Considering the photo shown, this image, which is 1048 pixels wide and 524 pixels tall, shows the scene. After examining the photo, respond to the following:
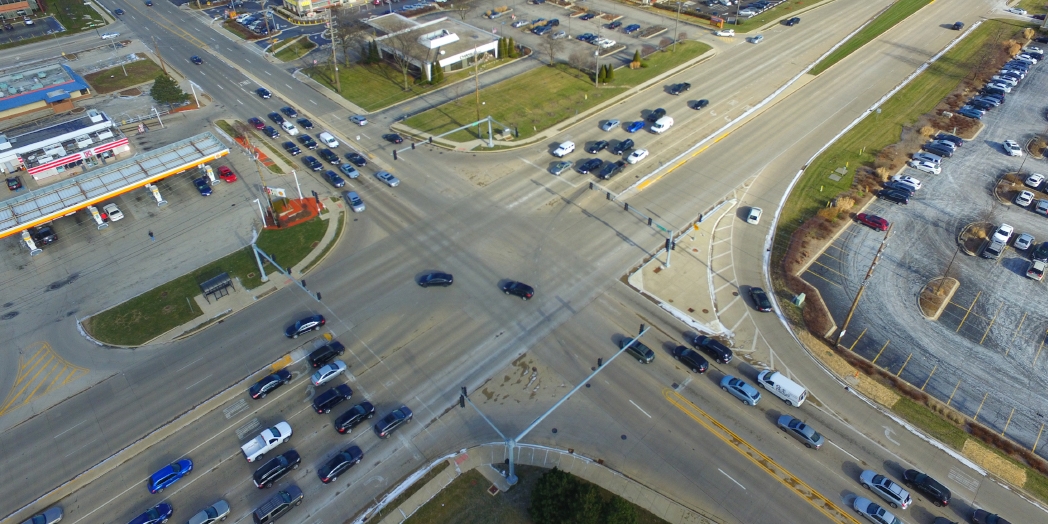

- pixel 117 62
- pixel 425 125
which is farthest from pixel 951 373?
pixel 117 62

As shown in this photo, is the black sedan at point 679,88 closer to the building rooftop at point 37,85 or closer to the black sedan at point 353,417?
the black sedan at point 353,417

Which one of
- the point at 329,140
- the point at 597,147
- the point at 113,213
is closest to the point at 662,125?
the point at 597,147

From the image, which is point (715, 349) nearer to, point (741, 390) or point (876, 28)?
point (741, 390)

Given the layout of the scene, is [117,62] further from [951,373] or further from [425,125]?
[951,373]

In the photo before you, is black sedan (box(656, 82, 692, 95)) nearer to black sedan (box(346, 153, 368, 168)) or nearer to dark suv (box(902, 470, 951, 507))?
black sedan (box(346, 153, 368, 168))

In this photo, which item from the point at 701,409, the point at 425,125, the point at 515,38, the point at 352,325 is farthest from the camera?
the point at 515,38

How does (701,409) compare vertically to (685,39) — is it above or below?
below

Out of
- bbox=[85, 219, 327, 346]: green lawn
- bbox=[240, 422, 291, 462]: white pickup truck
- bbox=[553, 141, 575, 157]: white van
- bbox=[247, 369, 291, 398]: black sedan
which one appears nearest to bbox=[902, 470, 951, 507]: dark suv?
bbox=[240, 422, 291, 462]: white pickup truck

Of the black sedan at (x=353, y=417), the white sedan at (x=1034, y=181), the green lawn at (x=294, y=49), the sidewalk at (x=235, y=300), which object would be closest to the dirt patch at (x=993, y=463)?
the white sedan at (x=1034, y=181)
